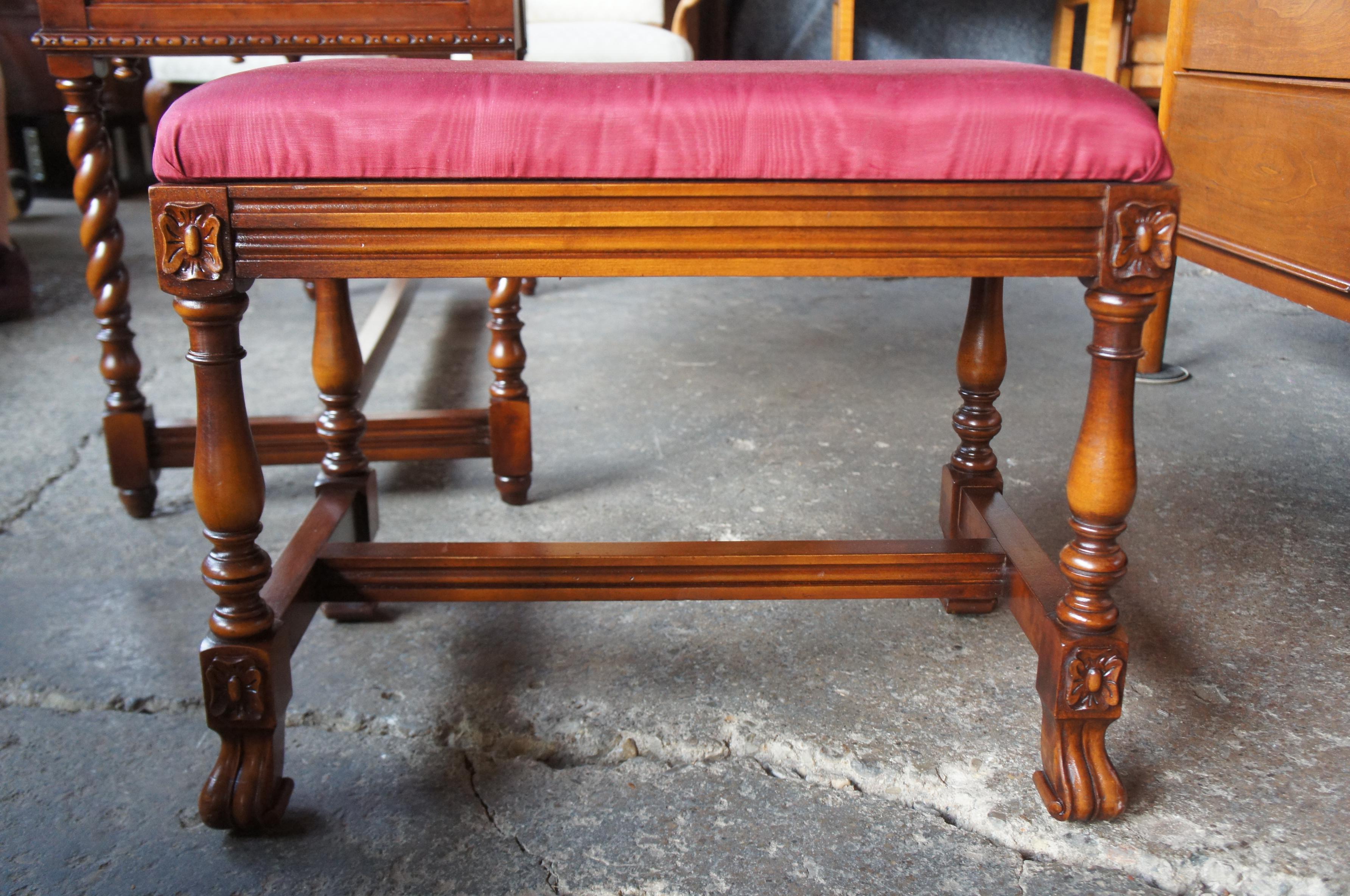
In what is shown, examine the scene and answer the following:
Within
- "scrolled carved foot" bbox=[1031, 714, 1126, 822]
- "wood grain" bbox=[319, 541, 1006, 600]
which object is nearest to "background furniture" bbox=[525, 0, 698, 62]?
"wood grain" bbox=[319, 541, 1006, 600]

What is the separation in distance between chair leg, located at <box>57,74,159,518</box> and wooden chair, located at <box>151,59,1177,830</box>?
78cm

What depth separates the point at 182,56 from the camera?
152 cm

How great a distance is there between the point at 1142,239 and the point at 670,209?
1.22 ft

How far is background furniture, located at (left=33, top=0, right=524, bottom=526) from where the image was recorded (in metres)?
1.35

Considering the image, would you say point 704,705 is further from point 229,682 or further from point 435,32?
point 435,32

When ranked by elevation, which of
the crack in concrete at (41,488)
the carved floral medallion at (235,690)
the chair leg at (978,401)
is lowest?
the crack in concrete at (41,488)

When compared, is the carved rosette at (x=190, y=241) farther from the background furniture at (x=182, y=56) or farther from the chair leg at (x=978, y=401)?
the chair leg at (x=978, y=401)

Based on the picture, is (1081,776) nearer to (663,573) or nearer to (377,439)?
(663,573)

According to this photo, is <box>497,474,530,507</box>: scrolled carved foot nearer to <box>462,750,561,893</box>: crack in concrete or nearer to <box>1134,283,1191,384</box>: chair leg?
<box>462,750,561,893</box>: crack in concrete

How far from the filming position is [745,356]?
8.01ft

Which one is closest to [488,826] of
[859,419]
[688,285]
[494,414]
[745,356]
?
[494,414]

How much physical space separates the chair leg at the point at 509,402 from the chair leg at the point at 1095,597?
89 cm

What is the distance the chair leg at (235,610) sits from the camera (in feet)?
3.10

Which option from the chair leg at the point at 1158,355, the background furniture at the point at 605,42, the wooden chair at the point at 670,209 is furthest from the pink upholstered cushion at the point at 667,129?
the background furniture at the point at 605,42
